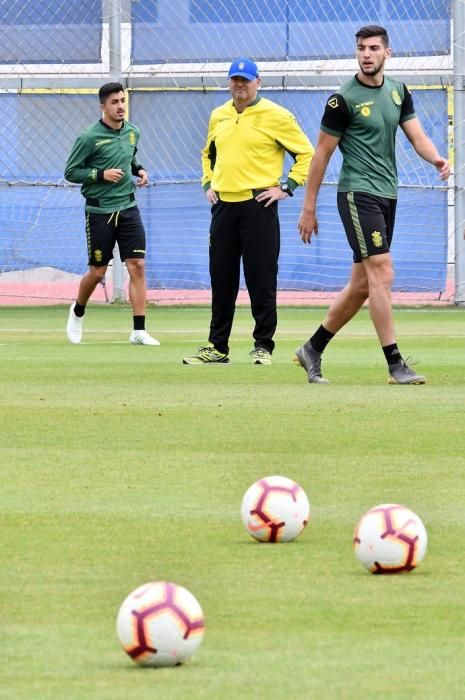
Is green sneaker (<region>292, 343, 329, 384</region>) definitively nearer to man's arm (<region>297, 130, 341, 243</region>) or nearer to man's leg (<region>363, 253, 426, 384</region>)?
man's leg (<region>363, 253, 426, 384</region>)

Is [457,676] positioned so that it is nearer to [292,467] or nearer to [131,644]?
[131,644]

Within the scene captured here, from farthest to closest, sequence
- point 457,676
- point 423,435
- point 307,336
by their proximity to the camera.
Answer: point 307,336, point 423,435, point 457,676

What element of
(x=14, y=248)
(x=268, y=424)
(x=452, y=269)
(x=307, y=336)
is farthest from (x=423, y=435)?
(x=14, y=248)

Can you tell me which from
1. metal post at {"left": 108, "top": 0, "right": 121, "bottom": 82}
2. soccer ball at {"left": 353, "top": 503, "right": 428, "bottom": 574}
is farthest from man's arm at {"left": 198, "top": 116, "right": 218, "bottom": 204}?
metal post at {"left": 108, "top": 0, "right": 121, "bottom": 82}

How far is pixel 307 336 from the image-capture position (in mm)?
16891

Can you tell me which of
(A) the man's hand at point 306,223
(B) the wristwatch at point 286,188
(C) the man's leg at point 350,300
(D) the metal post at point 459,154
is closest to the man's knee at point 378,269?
(C) the man's leg at point 350,300

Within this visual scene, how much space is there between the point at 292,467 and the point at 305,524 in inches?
60.7

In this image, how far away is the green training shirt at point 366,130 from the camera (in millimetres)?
10773

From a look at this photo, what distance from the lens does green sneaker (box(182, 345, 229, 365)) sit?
13.1 metres

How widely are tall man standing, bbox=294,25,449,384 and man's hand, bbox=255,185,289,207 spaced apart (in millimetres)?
2007

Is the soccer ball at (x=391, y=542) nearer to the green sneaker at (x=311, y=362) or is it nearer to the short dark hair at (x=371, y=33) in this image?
the short dark hair at (x=371, y=33)

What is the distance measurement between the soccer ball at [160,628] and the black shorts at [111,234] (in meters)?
11.7

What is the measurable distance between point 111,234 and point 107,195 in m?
0.35

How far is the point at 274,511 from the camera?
18.7ft
